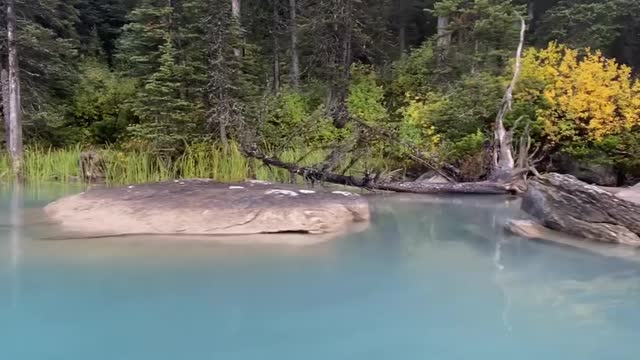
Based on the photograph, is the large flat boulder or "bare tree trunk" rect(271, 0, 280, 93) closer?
the large flat boulder

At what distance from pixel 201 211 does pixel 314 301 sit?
2.45 m

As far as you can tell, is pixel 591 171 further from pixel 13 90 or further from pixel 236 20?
pixel 13 90

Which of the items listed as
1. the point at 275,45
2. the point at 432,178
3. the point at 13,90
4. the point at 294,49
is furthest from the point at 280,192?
the point at 275,45

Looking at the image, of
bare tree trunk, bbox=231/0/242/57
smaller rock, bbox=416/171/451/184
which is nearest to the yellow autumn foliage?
smaller rock, bbox=416/171/451/184

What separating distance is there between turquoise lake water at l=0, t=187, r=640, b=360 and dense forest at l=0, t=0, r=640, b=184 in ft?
12.5

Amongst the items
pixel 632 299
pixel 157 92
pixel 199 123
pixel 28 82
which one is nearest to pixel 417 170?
pixel 199 123

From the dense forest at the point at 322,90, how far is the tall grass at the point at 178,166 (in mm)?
41

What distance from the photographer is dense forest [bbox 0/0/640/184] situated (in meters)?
10.1

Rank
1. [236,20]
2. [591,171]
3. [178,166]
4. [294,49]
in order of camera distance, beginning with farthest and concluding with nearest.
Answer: [294,49] → [236,20] → [591,171] → [178,166]

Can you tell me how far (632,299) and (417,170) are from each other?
7247 mm

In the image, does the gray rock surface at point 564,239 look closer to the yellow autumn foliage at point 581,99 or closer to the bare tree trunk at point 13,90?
the yellow autumn foliage at point 581,99

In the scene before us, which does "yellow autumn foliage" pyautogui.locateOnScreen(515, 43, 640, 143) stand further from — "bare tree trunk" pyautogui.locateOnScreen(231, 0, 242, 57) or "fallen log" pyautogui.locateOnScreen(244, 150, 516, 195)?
"bare tree trunk" pyautogui.locateOnScreen(231, 0, 242, 57)

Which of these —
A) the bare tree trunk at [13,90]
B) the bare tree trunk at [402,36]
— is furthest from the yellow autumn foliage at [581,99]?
the bare tree trunk at [13,90]

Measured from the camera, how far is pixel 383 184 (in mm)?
8594
